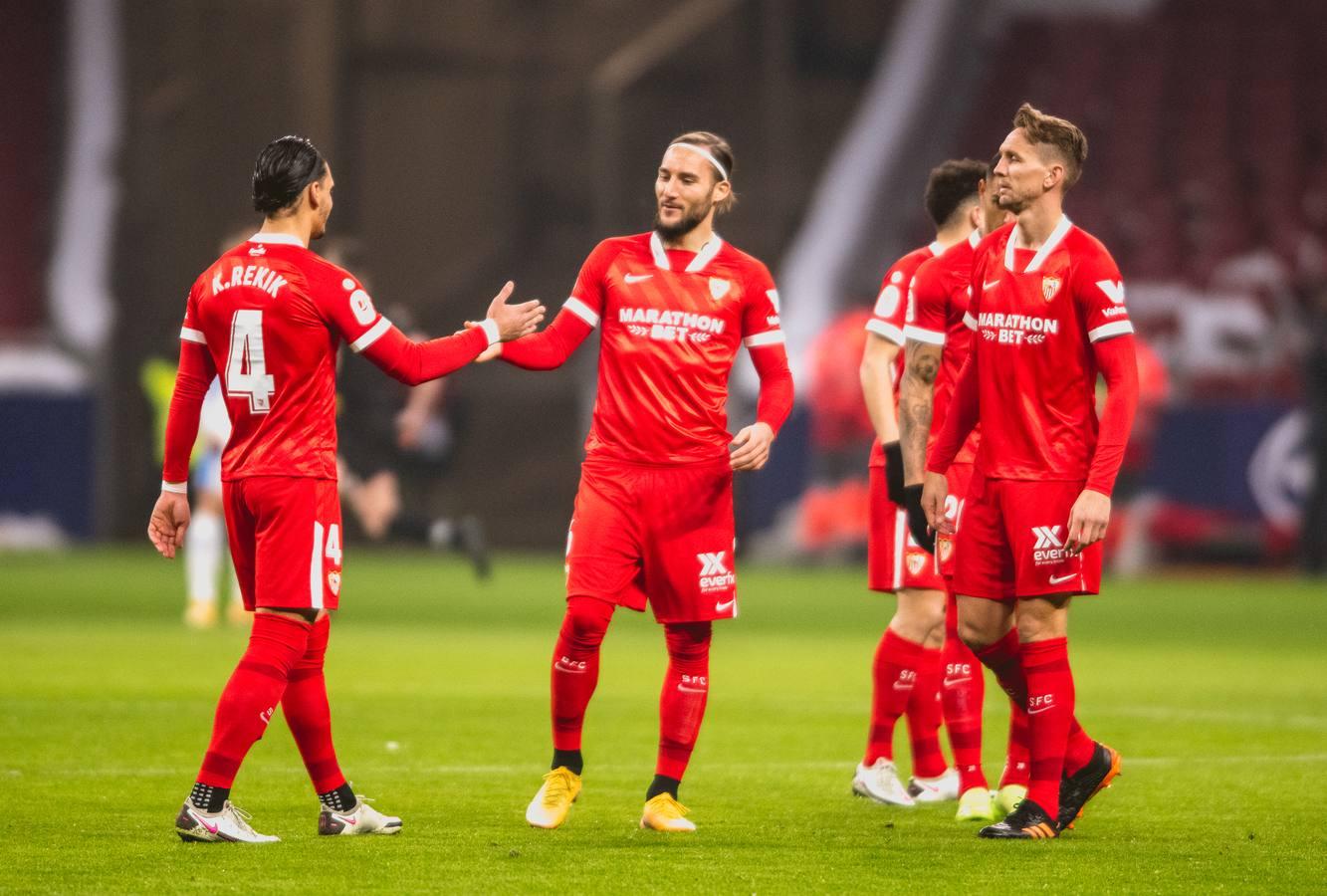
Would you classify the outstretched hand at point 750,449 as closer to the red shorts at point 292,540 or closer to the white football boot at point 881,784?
the red shorts at point 292,540

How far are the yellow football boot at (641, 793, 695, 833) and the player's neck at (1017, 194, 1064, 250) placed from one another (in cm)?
200

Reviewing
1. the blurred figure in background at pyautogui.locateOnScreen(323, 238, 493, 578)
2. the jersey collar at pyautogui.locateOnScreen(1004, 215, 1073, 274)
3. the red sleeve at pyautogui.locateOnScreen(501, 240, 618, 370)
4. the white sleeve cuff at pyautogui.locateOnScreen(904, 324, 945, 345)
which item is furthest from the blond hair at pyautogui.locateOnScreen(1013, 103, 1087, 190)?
the blurred figure in background at pyautogui.locateOnScreen(323, 238, 493, 578)

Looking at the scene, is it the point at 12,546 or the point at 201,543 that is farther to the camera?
the point at 12,546

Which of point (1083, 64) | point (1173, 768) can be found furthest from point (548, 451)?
point (1173, 768)

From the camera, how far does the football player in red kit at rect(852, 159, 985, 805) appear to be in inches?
295

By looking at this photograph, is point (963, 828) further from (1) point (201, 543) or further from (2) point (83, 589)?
(2) point (83, 589)

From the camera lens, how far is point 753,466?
6504 millimetres

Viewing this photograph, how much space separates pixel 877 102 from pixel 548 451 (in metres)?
6.51

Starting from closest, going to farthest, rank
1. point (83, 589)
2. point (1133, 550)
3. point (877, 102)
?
point (83, 589) < point (1133, 550) < point (877, 102)

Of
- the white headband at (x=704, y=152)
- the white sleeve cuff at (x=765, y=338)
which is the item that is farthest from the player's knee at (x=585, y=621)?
the white headband at (x=704, y=152)

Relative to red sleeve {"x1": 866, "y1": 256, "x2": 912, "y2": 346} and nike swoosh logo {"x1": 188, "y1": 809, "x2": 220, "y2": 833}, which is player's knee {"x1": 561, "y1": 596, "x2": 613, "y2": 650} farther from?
red sleeve {"x1": 866, "y1": 256, "x2": 912, "y2": 346}

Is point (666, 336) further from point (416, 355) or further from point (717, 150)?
point (416, 355)

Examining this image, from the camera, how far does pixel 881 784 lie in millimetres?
7340

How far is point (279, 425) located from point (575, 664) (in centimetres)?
124
